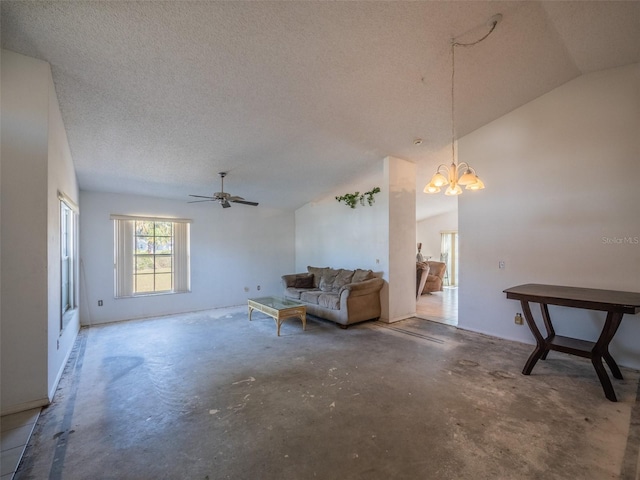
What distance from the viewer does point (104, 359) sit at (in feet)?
11.8

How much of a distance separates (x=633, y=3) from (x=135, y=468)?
17.1ft

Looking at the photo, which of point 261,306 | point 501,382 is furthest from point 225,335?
point 501,382

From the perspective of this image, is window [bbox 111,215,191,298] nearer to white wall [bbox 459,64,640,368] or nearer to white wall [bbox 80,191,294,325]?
white wall [bbox 80,191,294,325]

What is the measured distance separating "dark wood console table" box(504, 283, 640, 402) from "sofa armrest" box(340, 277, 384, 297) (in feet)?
7.08

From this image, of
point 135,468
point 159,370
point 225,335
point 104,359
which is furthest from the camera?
point 225,335

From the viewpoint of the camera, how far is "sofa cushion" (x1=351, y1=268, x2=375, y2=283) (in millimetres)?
5332

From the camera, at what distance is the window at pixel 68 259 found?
3.62 meters

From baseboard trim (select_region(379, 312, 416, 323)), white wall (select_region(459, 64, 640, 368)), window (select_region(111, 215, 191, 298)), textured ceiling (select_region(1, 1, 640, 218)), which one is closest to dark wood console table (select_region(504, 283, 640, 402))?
white wall (select_region(459, 64, 640, 368))

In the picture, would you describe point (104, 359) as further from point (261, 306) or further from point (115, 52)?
point (115, 52)

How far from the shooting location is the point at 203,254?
20.8ft

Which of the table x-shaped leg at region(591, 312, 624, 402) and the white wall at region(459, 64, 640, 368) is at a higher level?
the white wall at region(459, 64, 640, 368)

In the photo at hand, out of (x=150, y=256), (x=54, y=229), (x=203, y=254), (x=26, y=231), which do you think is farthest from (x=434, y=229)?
(x=26, y=231)

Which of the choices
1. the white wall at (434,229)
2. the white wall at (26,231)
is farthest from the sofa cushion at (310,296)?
the white wall at (434,229)

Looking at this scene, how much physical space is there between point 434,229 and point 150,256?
28.4ft
